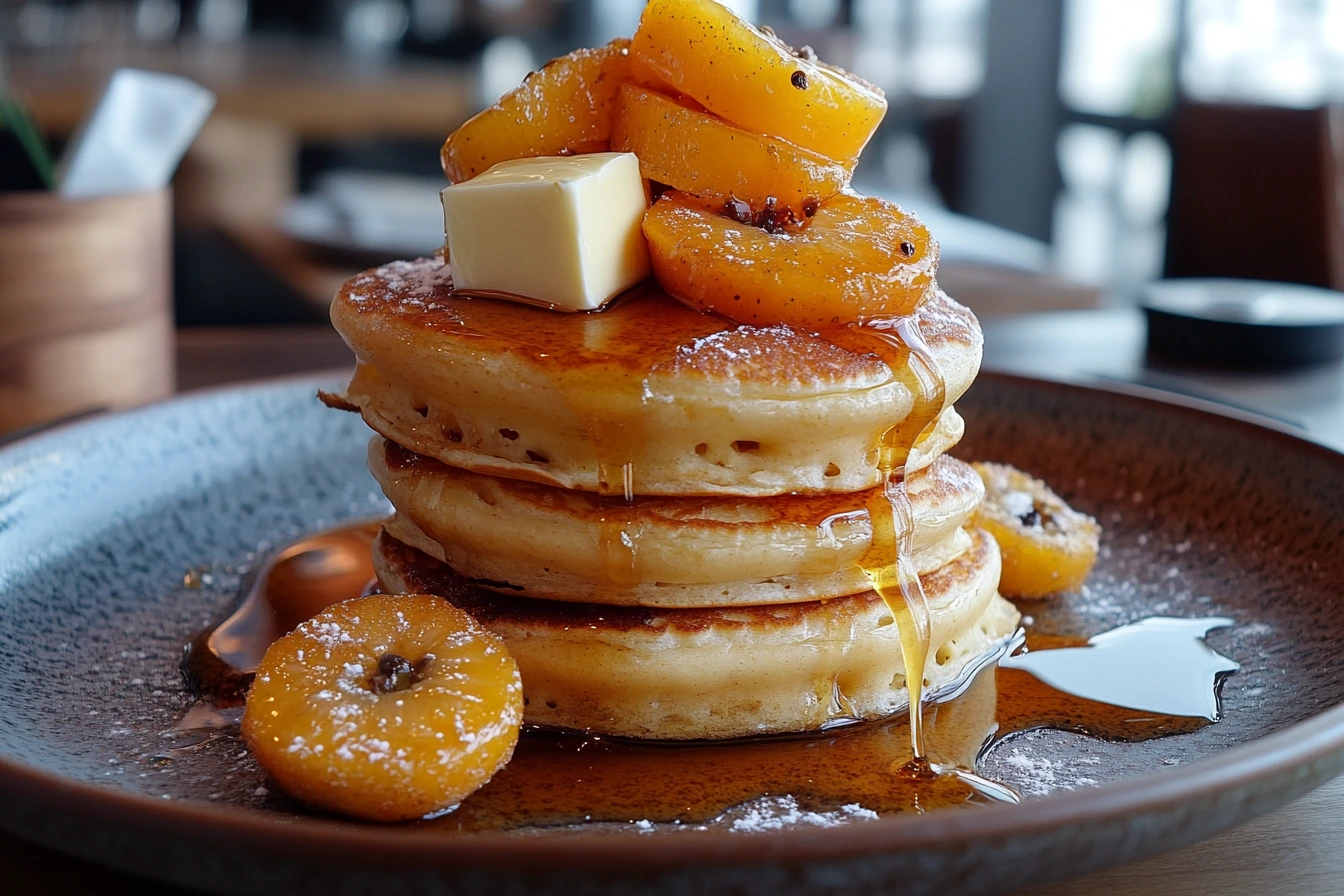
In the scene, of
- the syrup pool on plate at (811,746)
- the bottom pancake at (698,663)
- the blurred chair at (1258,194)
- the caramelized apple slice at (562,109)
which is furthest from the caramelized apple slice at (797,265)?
the blurred chair at (1258,194)

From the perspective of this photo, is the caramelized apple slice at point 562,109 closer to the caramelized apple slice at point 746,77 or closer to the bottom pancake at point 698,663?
the caramelized apple slice at point 746,77

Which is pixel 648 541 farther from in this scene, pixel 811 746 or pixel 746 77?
pixel 746 77

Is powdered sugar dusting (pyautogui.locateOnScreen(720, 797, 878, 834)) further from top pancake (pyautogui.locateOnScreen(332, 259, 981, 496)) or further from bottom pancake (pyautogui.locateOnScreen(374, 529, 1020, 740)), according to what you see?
top pancake (pyautogui.locateOnScreen(332, 259, 981, 496))

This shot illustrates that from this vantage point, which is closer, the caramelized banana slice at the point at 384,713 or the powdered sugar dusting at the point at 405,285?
the caramelized banana slice at the point at 384,713

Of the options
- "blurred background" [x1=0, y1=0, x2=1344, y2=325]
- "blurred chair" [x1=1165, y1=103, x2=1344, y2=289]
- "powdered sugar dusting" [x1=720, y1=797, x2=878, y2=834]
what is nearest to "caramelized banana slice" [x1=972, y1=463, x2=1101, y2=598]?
"powdered sugar dusting" [x1=720, y1=797, x2=878, y2=834]

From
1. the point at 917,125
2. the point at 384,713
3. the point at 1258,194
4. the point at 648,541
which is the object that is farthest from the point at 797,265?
the point at 917,125

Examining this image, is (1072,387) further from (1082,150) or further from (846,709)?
(1082,150)

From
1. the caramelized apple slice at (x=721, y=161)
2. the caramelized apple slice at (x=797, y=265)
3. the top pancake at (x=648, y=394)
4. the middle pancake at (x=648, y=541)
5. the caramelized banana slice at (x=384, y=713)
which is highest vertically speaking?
the caramelized apple slice at (x=721, y=161)

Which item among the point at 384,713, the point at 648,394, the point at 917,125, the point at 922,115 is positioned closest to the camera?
the point at 384,713
